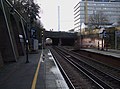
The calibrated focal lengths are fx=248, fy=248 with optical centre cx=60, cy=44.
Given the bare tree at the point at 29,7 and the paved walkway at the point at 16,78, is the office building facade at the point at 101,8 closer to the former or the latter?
the bare tree at the point at 29,7

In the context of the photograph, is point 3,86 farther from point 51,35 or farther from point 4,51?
point 51,35

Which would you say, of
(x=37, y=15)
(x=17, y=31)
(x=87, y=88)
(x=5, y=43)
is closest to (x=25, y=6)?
(x=37, y=15)

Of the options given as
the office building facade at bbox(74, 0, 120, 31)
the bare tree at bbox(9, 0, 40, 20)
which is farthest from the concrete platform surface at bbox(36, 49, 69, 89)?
the office building facade at bbox(74, 0, 120, 31)

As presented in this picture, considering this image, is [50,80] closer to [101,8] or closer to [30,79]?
[30,79]

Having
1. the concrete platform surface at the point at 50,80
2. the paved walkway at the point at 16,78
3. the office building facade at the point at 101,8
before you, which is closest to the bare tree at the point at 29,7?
the paved walkway at the point at 16,78

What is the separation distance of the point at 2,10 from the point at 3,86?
11.8 meters

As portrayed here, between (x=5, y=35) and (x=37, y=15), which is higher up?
(x=37, y=15)

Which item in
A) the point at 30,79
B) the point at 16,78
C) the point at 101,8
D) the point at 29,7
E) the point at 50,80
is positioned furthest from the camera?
the point at 101,8

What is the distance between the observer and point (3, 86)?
10.4 metres

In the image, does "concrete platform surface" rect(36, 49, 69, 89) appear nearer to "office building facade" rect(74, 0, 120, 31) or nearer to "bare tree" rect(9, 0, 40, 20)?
"bare tree" rect(9, 0, 40, 20)

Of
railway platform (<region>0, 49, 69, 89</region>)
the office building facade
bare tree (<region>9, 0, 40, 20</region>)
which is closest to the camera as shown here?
railway platform (<region>0, 49, 69, 89</region>)

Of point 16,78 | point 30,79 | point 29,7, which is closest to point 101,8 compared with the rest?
point 29,7

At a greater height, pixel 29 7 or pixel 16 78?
pixel 29 7

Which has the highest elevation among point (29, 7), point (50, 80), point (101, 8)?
point (101, 8)
